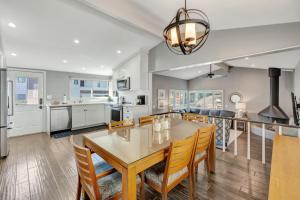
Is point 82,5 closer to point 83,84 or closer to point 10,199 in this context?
point 10,199

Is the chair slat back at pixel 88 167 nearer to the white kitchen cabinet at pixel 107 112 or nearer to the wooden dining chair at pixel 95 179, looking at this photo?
the wooden dining chair at pixel 95 179

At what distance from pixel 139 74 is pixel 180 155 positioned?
10.9 ft

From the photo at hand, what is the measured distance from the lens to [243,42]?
2.70 metres

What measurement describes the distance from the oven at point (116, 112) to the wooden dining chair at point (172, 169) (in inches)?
135

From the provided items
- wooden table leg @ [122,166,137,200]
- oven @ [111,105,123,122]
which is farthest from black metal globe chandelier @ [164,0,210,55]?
oven @ [111,105,123,122]

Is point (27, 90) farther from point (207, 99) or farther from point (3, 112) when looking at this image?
point (207, 99)

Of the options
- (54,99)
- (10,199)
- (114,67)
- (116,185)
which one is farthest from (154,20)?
(54,99)

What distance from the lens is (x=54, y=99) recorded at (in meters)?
5.14

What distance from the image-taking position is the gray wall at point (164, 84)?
6.35 m

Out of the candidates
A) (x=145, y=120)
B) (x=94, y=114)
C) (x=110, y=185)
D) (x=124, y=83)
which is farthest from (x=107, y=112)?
(x=110, y=185)

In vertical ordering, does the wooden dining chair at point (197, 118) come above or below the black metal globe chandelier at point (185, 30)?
below

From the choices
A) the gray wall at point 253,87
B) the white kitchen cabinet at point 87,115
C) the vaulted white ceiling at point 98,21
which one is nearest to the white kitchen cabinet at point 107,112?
the white kitchen cabinet at point 87,115

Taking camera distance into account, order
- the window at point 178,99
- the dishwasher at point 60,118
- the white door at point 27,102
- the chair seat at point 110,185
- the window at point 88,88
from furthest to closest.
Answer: the window at point 178,99 < the window at point 88,88 < the dishwasher at point 60,118 < the white door at point 27,102 < the chair seat at point 110,185

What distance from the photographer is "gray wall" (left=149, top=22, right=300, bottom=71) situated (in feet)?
7.47
